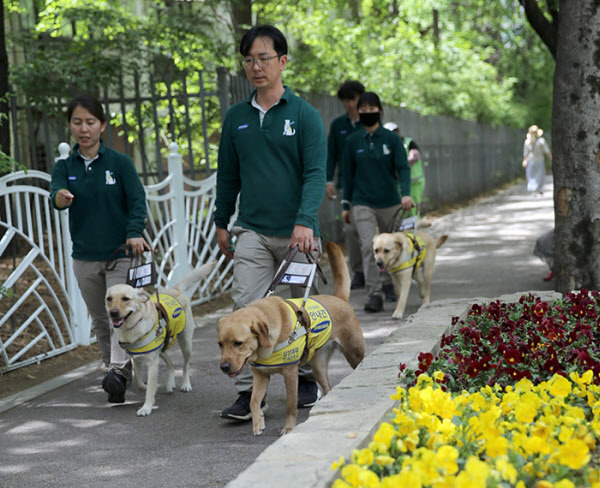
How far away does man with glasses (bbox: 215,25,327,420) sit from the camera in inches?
188

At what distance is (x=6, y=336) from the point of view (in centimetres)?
755

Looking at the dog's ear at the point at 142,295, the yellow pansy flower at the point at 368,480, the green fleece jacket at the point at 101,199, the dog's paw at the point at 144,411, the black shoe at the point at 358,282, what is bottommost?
the dog's paw at the point at 144,411

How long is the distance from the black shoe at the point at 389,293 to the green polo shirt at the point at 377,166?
112 centimetres

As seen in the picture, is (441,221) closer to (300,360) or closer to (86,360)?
(86,360)

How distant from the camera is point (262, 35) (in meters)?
4.77

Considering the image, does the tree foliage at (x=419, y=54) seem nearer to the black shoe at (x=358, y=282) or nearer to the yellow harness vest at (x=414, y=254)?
the black shoe at (x=358, y=282)

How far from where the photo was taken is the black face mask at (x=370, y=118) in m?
8.55

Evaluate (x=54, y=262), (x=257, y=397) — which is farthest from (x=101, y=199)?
(x=54, y=262)

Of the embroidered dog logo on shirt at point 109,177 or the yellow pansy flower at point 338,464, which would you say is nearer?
the yellow pansy flower at point 338,464

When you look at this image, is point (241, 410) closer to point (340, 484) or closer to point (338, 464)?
point (338, 464)

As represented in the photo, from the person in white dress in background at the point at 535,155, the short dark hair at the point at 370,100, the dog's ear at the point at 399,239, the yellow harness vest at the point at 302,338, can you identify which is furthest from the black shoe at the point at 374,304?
the person in white dress in background at the point at 535,155

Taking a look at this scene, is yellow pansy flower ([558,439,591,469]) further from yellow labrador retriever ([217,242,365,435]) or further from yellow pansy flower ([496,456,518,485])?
yellow labrador retriever ([217,242,365,435])

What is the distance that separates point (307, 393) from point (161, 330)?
1110 mm

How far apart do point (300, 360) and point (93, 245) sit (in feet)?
6.34
